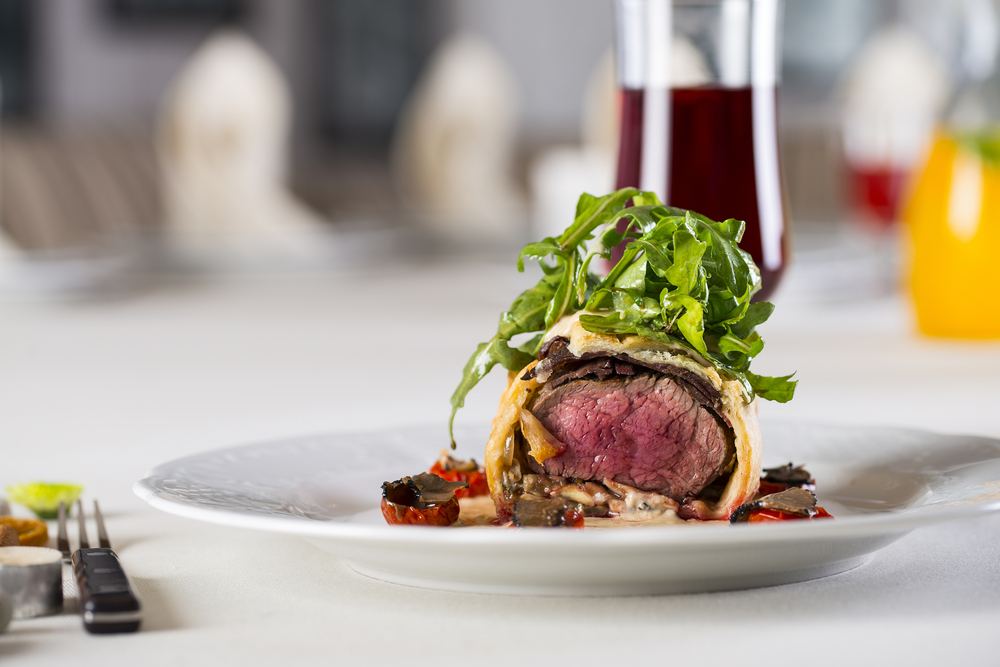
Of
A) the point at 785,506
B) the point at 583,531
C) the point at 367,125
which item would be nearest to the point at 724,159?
the point at 785,506

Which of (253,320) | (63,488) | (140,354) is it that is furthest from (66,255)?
(63,488)

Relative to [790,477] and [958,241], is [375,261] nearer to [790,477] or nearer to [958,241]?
[958,241]

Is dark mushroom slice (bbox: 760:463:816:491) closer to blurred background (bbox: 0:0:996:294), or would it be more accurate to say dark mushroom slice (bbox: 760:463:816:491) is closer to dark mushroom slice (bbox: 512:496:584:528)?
dark mushroom slice (bbox: 512:496:584:528)

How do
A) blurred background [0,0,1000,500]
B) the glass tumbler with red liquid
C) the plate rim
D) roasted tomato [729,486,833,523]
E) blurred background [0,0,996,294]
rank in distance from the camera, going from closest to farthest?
the plate rim
roasted tomato [729,486,833,523]
the glass tumbler with red liquid
blurred background [0,0,1000,500]
blurred background [0,0,996,294]

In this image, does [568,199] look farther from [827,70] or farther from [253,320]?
[827,70]

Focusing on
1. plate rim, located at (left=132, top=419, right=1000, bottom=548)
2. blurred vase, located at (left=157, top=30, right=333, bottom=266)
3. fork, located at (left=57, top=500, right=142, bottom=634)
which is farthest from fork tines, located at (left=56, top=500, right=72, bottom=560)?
blurred vase, located at (left=157, top=30, right=333, bottom=266)

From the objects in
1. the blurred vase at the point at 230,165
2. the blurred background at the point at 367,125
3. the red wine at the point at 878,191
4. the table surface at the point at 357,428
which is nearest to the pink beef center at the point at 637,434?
the table surface at the point at 357,428
